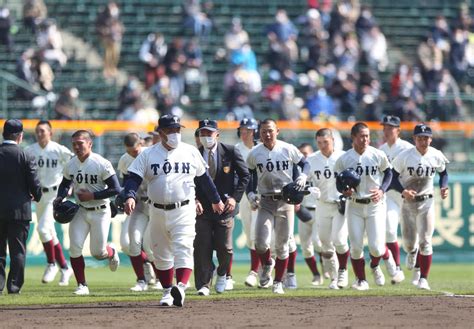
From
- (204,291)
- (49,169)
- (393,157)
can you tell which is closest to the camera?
(204,291)

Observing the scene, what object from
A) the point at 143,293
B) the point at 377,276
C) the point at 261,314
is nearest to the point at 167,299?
the point at 261,314

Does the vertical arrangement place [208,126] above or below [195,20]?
below

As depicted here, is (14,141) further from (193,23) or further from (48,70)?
(193,23)

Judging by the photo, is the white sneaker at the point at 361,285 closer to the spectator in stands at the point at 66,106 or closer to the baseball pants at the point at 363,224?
the baseball pants at the point at 363,224

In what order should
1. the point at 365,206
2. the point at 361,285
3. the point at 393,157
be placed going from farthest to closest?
1. the point at 393,157
2. the point at 361,285
3. the point at 365,206

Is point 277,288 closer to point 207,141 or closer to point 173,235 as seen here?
point 207,141

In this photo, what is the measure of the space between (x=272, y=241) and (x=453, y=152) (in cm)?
883

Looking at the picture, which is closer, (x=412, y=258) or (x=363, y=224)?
(x=363, y=224)

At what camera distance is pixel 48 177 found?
19.7 m

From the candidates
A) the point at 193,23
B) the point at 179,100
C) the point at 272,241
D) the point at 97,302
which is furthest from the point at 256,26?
the point at 97,302

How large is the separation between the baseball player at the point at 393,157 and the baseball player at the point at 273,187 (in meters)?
2.62

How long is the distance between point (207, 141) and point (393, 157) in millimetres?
4157

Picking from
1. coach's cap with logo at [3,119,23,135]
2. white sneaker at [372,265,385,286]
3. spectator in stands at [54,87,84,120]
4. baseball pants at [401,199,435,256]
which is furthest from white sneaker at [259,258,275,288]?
spectator in stands at [54,87,84,120]

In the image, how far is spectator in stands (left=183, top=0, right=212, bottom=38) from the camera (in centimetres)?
3167
